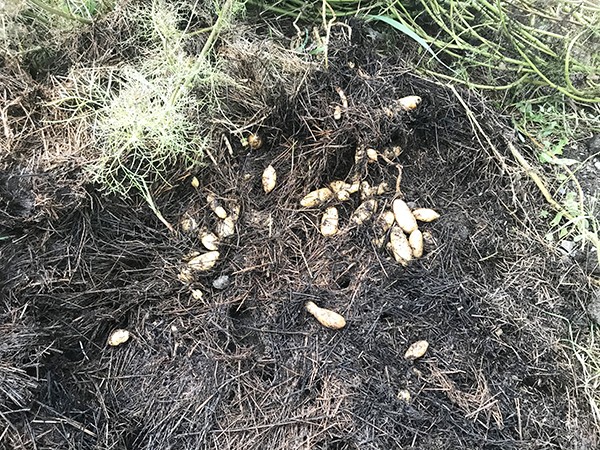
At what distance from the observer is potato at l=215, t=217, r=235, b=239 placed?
1509mm

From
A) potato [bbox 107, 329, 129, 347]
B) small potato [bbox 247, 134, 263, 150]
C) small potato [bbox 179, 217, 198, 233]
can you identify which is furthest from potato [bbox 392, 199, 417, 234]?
potato [bbox 107, 329, 129, 347]

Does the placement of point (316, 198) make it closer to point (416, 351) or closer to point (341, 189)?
point (341, 189)

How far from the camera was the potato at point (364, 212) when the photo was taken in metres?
1.49

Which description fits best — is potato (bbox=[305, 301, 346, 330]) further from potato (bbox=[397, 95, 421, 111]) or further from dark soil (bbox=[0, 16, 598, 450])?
potato (bbox=[397, 95, 421, 111])

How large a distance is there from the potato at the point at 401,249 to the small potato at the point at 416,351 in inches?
8.3

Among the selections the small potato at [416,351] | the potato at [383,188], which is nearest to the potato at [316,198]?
the potato at [383,188]

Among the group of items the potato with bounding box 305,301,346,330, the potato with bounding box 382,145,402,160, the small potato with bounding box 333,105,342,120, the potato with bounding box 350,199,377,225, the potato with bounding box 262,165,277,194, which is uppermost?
the small potato with bounding box 333,105,342,120

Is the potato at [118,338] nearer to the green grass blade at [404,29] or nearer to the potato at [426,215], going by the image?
the potato at [426,215]

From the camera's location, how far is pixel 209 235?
1.51 metres

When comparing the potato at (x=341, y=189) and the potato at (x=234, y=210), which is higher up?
the potato at (x=341, y=189)

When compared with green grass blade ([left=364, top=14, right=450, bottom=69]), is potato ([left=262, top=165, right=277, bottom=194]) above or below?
below

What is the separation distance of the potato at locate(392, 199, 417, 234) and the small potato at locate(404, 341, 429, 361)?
299 millimetres

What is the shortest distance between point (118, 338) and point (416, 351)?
2.54 ft

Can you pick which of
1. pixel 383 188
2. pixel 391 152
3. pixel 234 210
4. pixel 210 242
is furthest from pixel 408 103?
pixel 210 242
